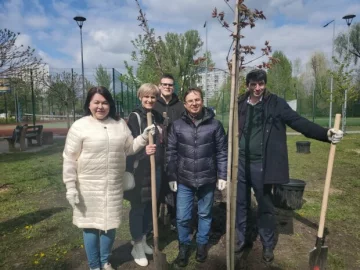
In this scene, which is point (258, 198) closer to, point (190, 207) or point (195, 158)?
point (190, 207)

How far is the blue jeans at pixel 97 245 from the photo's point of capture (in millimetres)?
2691

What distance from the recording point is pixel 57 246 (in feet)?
11.8

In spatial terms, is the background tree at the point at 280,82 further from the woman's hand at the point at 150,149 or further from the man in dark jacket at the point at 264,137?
the woman's hand at the point at 150,149

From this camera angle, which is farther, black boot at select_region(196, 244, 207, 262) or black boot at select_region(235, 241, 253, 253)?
black boot at select_region(235, 241, 253, 253)

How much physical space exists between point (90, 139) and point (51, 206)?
3199 mm

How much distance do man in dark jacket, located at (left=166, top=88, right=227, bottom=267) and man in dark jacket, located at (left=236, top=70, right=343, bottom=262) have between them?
28 cm

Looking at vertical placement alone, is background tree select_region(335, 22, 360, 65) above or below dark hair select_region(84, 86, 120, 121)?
above

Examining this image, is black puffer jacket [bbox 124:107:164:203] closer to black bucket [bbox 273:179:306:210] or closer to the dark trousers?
the dark trousers

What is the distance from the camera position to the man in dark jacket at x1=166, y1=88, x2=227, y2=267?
9.45 feet

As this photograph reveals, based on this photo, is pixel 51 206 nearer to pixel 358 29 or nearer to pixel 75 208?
pixel 75 208

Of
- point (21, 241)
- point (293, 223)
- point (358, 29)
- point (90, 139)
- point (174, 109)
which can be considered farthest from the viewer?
→ point (358, 29)

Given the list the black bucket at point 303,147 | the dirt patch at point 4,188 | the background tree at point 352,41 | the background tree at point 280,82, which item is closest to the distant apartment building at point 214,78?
the black bucket at point 303,147

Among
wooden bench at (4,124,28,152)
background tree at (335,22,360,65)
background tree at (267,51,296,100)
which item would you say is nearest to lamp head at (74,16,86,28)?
wooden bench at (4,124,28,152)

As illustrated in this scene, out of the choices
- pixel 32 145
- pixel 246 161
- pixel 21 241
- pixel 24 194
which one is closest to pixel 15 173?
pixel 24 194
